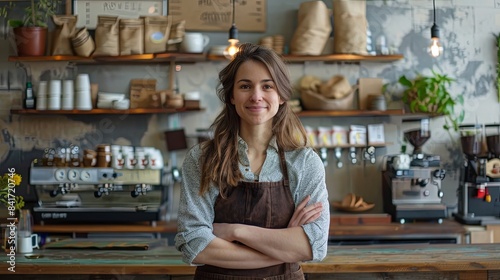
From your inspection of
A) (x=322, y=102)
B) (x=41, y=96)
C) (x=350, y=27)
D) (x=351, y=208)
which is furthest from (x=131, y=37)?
(x=351, y=208)

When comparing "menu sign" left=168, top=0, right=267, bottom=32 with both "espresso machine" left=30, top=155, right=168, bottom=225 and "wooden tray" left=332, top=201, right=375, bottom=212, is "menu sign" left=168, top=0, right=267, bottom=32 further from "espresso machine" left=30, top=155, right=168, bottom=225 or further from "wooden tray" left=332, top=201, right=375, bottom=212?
"wooden tray" left=332, top=201, right=375, bottom=212

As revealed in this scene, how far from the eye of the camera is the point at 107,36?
556 cm

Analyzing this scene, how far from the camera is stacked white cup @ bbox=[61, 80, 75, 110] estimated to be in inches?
219

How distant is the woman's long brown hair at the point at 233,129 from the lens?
223cm

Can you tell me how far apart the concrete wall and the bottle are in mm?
136

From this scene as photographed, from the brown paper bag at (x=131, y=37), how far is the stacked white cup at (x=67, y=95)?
1.57 ft

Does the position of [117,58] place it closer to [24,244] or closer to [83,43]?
[83,43]

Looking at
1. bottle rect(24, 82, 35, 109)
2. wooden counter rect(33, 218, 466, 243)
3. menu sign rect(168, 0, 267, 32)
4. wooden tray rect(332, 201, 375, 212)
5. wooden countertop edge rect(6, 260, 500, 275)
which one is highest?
menu sign rect(168, 0, 267, 32)

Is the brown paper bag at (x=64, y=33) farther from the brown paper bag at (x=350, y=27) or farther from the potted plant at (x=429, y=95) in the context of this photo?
the potted plant at (x=429, y=95)

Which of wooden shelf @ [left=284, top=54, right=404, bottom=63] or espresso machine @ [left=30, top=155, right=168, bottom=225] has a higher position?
wooden shelf @ [left=284, top=54, right=404, bottom=63]

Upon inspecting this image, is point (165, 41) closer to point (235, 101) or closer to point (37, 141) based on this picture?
point (37, 141)

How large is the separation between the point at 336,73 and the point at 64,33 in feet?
7.17

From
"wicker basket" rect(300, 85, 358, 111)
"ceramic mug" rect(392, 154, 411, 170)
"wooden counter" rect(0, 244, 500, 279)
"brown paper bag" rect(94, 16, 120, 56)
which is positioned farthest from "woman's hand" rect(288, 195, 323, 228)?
"brown paper bag" rect(94, 16, 120, 56)

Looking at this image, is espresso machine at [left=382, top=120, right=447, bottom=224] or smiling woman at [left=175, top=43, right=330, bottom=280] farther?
espresso machine at [left=382, top=120, right=447, bottom=224]
